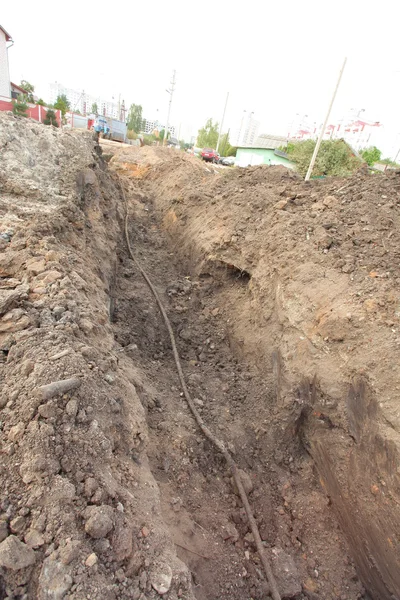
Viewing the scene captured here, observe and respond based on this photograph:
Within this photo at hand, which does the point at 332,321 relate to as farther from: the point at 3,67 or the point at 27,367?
the point at 3,67

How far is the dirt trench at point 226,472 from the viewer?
2.76 meters

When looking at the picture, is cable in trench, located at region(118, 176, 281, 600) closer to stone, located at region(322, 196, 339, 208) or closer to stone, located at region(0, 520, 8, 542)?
stone, located at region(0, 520, 8, 542)

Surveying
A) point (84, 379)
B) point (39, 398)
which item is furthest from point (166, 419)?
point (39, 398)

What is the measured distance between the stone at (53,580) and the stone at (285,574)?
2229mm

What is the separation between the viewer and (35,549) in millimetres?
1626

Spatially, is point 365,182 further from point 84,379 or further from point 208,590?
point 208,590

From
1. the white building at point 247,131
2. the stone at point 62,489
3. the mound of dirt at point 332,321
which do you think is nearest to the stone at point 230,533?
the mound of dirt at point 332,321

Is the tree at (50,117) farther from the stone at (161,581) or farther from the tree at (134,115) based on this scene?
the tree at (134,115)

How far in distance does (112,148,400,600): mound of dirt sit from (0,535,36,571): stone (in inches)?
114

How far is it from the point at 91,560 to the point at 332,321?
125 inches

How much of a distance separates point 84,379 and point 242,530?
7.37ft

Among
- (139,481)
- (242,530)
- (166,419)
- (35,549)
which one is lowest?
(242,530)

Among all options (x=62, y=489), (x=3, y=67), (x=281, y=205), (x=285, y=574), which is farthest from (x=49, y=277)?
(x=3, y=67)

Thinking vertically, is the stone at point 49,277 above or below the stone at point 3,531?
above
